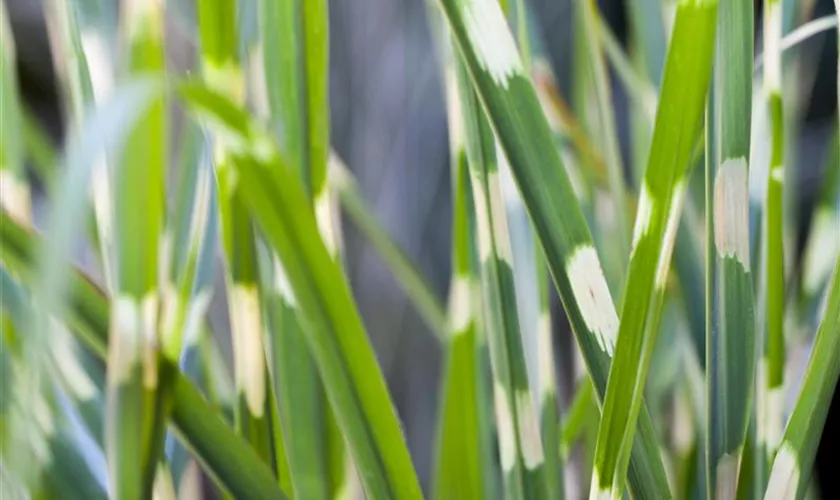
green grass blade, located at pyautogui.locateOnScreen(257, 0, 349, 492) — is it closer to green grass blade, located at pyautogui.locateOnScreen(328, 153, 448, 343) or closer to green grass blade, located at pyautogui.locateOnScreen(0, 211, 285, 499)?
green grass blade, located at pyautogui.locateOnScreen(0, 211, 285, 499)

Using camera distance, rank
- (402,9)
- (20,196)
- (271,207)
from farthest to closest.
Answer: (402,9) < (20,196) < (271,207)

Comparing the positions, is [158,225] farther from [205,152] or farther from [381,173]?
[381,173]

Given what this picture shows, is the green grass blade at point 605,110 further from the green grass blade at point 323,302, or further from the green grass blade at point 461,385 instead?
the green grass blade at point 323,302

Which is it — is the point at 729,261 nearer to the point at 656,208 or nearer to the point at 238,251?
the point at 656,208

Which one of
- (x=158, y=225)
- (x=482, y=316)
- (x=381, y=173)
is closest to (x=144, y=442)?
(x=158, y=225)

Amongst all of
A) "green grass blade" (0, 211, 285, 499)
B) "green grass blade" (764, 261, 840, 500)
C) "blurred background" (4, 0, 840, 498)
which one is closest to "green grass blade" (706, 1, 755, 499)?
"green grass blade" (764, 261, 840, 500)

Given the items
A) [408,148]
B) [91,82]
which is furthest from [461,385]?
[408,148]
